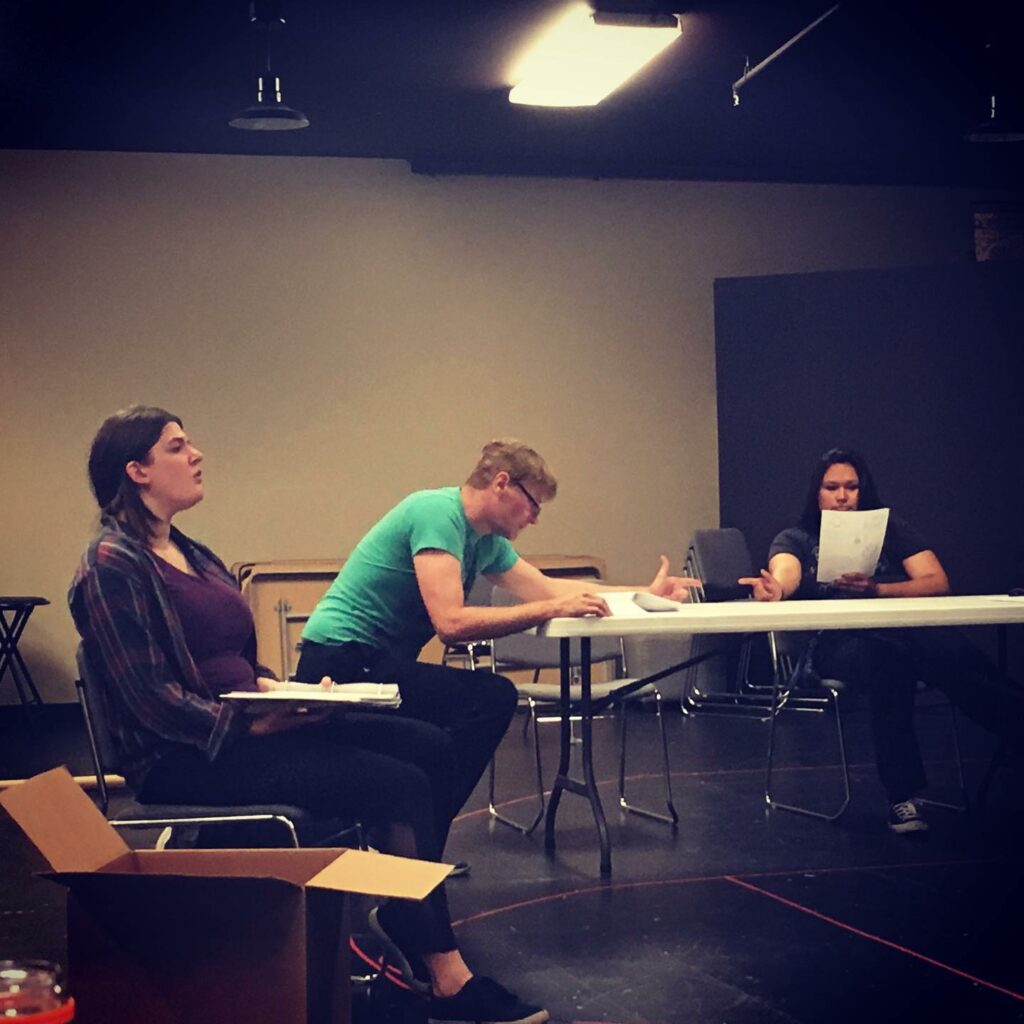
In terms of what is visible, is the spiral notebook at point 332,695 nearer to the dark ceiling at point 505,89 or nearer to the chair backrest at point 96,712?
the chair backrest at point 96,712

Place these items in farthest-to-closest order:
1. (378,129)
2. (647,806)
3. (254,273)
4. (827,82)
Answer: (254,273), (378,129), (827,82), (647,806)

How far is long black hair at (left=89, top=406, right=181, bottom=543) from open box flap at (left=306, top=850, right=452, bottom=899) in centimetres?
97

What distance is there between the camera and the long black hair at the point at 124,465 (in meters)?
2.83

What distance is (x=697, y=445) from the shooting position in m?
8.20

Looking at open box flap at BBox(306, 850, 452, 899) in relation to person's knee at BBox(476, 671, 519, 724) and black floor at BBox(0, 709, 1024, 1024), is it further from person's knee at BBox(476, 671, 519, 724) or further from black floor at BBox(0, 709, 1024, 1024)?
person's knee at BBox(476, 671, 519, 724)

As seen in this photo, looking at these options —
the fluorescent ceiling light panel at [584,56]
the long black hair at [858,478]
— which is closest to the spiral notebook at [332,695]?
the long black hair at [858,478]

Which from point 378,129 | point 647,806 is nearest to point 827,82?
point 378,129

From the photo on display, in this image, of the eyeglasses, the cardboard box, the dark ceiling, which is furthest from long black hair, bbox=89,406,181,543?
the dark ceiling

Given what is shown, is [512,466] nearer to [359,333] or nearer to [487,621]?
[487,621]

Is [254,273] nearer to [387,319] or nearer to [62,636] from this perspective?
[387,319]

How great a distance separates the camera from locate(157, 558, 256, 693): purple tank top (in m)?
2.80

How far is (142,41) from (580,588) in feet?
9.89

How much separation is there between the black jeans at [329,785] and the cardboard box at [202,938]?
2.16ft

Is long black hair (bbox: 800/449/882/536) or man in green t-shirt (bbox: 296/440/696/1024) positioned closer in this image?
man in green t-shirt (bbox: 296/440/696/1024)
